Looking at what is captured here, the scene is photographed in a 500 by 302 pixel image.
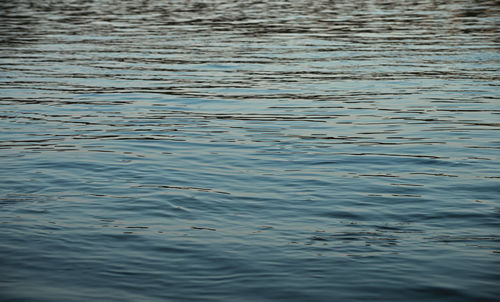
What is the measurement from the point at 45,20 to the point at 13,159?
89.5 feet

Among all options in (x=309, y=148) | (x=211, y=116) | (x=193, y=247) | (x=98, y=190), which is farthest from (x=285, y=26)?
(x=193, y=247)

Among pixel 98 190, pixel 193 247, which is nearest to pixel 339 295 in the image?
pixel 193 247

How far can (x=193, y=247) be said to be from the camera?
8.12m

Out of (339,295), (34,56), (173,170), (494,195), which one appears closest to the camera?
(339,295)

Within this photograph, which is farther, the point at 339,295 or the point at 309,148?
the point at 309,148

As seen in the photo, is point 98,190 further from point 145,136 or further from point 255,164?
point 145,136

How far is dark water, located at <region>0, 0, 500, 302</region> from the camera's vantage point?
7391 millimetres

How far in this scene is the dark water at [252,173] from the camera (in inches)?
291

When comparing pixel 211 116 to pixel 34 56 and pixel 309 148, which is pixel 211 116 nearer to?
pixel 309 148

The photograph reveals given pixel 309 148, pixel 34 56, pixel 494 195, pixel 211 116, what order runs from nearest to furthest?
pixel 494 195 → pixel 309 148 → pixel 211 116 → pixel 34 56

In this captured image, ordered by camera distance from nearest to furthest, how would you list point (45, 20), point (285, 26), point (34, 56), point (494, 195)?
1. point (494, 195)
2. point (34, 56)
3. point (285, 26)
4. point (45, 20)

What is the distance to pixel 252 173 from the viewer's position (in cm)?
1120

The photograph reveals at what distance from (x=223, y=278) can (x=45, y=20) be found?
33.0 m

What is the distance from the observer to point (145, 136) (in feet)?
45.4
